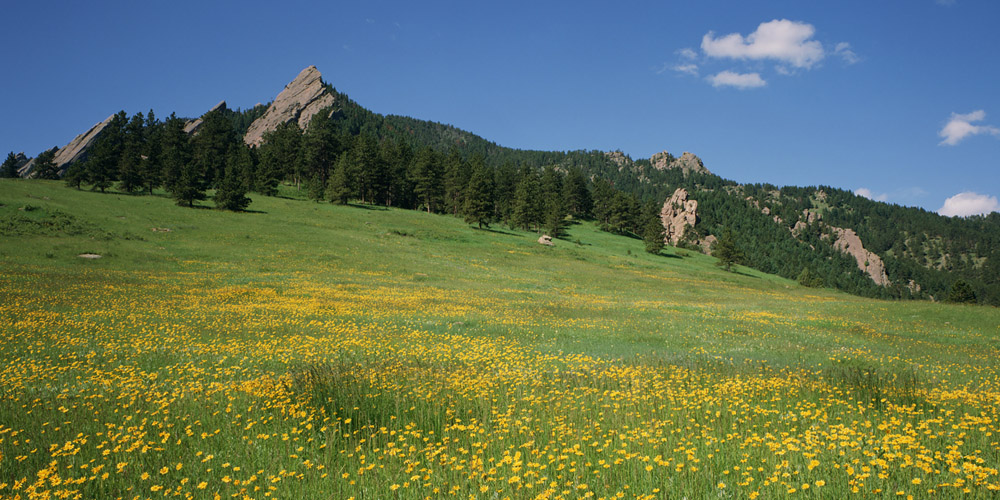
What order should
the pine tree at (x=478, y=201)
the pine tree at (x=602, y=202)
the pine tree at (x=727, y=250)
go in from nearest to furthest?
the pine tree at (x=478, y=201), the pine tree at (x=727, y=250), the pine tree at (x=602, y=202)

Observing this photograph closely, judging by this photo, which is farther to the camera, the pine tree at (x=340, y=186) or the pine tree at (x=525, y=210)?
the pine tree at (x=525, y=210)

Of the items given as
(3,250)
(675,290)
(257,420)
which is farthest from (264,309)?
(675,290)

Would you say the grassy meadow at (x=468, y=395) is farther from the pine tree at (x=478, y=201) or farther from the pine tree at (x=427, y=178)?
the pine tree at (x=427, y=178)

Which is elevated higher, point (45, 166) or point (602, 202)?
point (602, 202)

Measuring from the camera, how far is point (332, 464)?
18.4 ft

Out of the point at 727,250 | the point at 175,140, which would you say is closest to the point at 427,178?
the point at 175,140

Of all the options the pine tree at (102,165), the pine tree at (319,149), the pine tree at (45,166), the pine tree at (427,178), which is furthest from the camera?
the pine tree at (319,149)

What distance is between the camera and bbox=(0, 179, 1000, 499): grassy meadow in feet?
16.5

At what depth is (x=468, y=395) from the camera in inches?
322

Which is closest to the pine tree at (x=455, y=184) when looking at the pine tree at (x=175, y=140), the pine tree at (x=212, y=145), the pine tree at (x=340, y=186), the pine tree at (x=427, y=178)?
the pine tree at (x=427, y=178)

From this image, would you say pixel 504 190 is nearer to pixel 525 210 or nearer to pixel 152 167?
pixel 525 210


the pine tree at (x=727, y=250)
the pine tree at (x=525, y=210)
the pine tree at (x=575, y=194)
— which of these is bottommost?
the pine tree at (x=727, y=250)

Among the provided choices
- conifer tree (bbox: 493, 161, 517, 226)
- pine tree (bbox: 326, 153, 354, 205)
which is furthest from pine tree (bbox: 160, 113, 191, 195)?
conifer tree (bbox: 493, 161, 517, 226)

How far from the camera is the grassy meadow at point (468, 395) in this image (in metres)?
5.03
